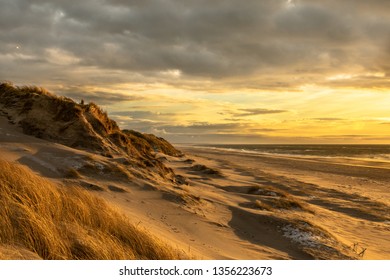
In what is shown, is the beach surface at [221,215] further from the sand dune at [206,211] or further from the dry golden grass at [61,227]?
the dry golden grass at [61,227]

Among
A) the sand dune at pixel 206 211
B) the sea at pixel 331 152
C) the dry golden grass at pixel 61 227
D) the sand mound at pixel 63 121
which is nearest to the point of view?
the dry golden grass at pixel 61 227

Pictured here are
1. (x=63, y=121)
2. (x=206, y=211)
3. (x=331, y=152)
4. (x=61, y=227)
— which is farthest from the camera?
(x=331, y=152)

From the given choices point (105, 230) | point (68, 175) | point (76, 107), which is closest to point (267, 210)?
point (68, 175)

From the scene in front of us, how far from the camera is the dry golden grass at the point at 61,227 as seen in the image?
4480mm

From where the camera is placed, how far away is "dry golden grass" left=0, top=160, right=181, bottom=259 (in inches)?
176

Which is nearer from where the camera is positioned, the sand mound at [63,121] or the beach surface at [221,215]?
the beach surface at [221,215]

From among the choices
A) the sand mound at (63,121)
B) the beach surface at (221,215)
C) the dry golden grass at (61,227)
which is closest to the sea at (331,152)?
the beach surface at (221,215)

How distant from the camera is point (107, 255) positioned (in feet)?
15.1

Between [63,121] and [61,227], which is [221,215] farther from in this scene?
[63,121]

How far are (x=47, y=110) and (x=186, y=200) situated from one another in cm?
733

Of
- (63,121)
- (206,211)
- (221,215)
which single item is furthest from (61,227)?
(63,121)

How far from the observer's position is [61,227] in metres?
5.04

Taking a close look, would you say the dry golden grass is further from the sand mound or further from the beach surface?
the sand mound

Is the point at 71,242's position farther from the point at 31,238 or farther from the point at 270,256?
the point at 270,256
